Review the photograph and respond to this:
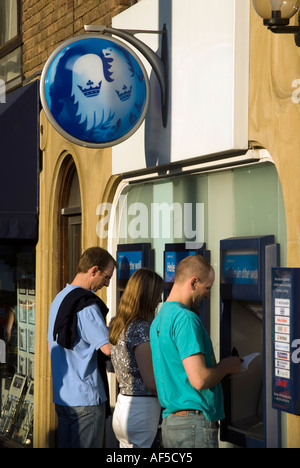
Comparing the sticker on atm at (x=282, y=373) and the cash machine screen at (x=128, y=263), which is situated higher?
the cash machine screen at (x=128, y=263)

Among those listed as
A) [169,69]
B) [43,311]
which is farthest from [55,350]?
Result: [43,311]

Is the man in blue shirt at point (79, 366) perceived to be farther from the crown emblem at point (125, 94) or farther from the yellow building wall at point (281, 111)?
the crown emblem at point (125, 94)

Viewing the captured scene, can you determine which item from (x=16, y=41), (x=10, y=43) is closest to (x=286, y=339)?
(x=16, y=41)

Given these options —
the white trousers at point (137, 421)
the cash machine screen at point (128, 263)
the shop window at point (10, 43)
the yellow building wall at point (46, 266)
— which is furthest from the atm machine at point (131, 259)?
the shop window at point (10, 43)

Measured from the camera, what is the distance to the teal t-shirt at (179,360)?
15.6ft

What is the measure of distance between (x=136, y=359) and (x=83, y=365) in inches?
28.0

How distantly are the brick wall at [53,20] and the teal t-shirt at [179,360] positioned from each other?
399 centimetres

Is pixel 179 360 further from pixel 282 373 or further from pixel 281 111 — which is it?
pixel 281 111

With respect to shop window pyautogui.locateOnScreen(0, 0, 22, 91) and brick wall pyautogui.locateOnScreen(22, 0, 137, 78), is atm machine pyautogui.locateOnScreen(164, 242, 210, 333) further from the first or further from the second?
shop window pyautogui.locateOnScreen(0, 0, 22, 91)

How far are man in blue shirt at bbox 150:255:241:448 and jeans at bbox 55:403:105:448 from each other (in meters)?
1.07

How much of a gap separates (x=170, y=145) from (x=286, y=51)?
163cm

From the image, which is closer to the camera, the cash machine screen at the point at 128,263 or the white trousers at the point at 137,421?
the white trousers at the point at 137,421

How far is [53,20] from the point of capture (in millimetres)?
9539
